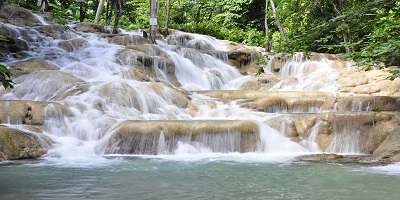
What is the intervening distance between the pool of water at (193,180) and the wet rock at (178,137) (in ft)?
2.33

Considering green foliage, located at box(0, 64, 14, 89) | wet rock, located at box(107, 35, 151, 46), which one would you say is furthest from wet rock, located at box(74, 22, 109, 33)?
green foliage, located at box(0, 64, 14, 89)

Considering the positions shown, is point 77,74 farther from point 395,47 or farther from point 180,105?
point 395,47

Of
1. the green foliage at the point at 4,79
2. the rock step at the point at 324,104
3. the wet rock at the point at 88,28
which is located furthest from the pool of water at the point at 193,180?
the wet rock at the point at 88,28

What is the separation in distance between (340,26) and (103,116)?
638 cm

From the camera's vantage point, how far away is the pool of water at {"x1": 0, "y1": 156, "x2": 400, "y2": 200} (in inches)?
167

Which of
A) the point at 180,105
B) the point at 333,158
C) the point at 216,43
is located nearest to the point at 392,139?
the point at 333,158

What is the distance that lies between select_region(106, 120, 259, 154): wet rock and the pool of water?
71 centimetres

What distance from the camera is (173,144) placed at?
24.7 feet

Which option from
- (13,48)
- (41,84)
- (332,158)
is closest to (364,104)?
(332,158)

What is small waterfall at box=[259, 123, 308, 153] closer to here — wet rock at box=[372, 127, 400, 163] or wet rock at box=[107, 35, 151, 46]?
wet rock at box=[372, 127, 400, 163]

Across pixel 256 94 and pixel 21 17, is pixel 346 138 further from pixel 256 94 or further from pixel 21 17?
pixel 21 17

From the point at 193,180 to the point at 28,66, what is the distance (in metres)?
8.79

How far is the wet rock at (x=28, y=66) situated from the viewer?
37.4 feet

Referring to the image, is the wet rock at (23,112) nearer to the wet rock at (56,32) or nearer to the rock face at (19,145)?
the rock face at (19,145)
